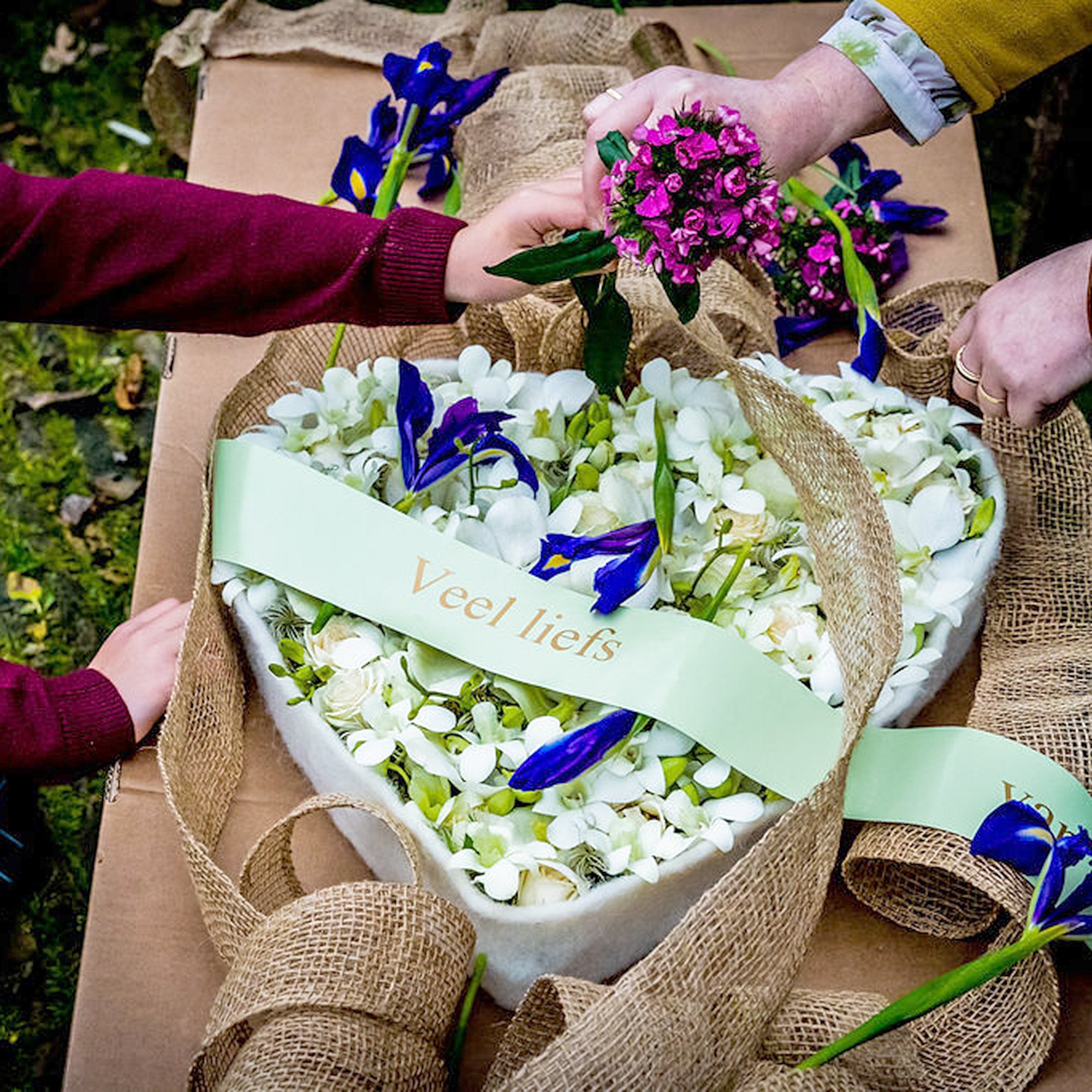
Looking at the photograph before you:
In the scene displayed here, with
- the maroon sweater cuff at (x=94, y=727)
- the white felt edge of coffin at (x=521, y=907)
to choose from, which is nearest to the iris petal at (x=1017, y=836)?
the white felt edge of coffin at (x=521, y=907)

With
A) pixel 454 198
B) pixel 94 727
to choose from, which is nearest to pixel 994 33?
pixel 454 198

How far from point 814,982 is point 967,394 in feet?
1.29

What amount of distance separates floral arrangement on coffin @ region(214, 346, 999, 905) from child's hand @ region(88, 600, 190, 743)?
4.0 inches

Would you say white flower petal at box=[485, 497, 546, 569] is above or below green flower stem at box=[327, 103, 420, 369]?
below

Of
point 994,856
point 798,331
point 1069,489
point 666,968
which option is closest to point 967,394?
point 1069,489

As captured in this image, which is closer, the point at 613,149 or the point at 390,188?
the point at 613,149

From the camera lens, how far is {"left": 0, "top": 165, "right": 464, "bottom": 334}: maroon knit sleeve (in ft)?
2.99

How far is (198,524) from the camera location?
0.95 metres

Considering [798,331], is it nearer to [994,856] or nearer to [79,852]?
[994,856]

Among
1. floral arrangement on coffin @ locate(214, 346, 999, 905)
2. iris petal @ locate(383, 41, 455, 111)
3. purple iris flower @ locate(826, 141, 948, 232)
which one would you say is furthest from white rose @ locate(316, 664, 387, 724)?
purple iris flower @ locate(826, 141, 948, 232)

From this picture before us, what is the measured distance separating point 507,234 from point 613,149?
19 cm

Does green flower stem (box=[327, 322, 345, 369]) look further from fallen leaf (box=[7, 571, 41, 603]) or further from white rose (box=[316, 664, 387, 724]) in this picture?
fallen leaf (box=[7, 571, 41, 603])

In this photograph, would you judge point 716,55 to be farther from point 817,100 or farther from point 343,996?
point 343,996

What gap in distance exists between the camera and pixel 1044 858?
694 millimetres
